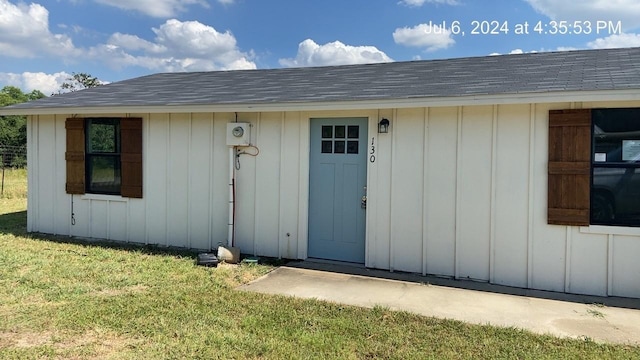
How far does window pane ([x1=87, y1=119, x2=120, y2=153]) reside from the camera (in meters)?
7.13

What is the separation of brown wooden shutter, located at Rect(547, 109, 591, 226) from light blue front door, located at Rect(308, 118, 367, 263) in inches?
85.1

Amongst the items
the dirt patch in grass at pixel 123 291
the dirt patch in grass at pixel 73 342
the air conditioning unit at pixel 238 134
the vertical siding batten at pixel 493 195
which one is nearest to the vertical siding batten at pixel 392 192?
the vertical siding batten at pixel 493 195

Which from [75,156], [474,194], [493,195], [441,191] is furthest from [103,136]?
[493,195]

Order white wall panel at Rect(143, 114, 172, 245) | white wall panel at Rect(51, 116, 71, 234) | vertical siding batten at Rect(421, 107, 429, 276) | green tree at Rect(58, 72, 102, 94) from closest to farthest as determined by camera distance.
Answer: vertical siding batten at Rect(421, 107, 429, 276) → white wall panel at Rect(143, 114, 172, 245) → white wall panel at Rect(51, 116, 71, 234) → green tree at Rect(58, 72, 102, 94)

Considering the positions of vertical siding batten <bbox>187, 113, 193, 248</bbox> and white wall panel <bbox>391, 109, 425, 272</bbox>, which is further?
vertical siding batten <bbox>187, 113, 193, 248</bbox>

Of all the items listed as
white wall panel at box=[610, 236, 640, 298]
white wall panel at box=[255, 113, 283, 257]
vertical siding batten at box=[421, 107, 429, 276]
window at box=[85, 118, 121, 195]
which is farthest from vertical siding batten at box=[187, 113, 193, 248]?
white wall panel at box=[610, 236, 640, 298]

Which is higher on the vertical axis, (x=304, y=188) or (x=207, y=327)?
(x=304, y=188)

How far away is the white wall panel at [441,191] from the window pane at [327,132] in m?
1.32

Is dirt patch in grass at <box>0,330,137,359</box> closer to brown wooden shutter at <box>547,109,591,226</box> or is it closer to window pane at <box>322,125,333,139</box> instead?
window pane at <box>322,125,333,139</box>

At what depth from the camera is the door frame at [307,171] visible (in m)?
5.62

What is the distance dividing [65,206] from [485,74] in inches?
276

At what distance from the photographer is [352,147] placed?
5.83 m

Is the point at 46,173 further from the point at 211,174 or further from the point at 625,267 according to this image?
the point at 625,267

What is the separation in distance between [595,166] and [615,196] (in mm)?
369
